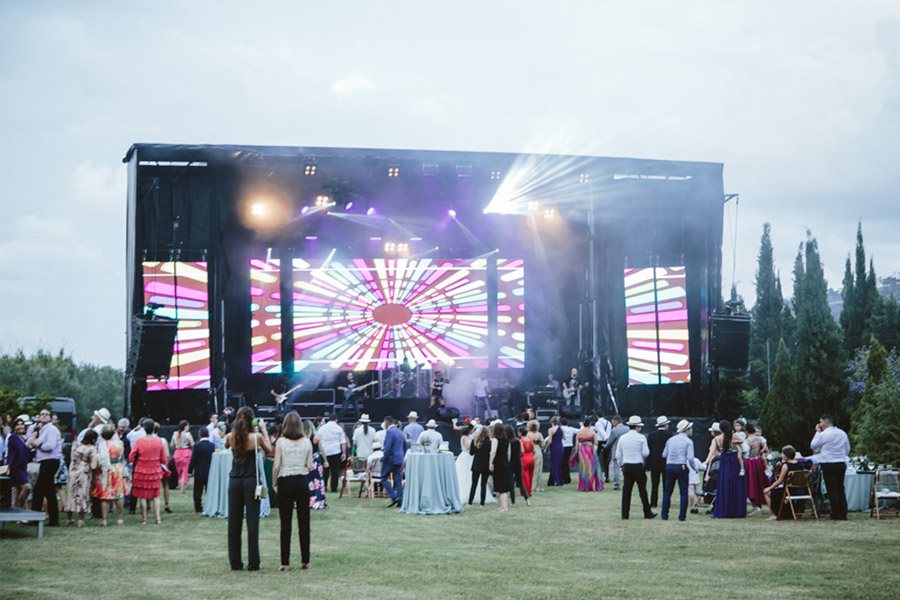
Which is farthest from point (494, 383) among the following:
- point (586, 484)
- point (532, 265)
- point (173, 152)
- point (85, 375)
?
point (85, 375)

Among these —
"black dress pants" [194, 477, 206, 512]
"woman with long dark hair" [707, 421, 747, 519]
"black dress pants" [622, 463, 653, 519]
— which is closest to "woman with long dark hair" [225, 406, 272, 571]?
"black dress pants" [622, 463, 653, 519]

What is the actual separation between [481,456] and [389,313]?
10067 millimetres

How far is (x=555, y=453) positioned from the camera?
63.7ft

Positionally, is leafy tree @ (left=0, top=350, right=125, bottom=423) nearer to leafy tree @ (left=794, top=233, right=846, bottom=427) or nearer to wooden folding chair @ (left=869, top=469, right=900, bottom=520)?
leafy tree @ (left=794, top=233, right=846, bottom=427)

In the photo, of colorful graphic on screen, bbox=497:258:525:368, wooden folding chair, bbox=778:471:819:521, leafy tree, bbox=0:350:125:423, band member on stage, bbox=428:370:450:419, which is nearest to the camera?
wooden folding chair, bbox=778:471:819:521

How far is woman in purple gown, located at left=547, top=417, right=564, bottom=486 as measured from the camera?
63.3 ft

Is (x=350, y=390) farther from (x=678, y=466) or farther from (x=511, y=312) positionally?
(x=678, y=466)

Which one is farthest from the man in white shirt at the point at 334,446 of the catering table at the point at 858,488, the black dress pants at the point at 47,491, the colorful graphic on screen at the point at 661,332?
the colorful graphic on screen at the point at 661,332

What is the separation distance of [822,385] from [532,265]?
1406cm

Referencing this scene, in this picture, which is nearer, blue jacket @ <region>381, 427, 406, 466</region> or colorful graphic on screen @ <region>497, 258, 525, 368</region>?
blue jacket @ <region>381, 427, 406, 466</region>

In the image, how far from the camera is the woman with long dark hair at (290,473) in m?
8.75

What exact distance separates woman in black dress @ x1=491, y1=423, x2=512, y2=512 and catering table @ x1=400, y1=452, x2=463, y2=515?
1.75 ft

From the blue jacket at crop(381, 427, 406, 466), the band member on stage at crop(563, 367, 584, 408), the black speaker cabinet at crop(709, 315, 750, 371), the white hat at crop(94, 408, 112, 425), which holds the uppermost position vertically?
the black speaker cabinet at crop(709, 315, 750, 371)

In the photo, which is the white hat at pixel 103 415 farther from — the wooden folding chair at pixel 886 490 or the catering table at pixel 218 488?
the wooden folding chair at pixel 886 490
